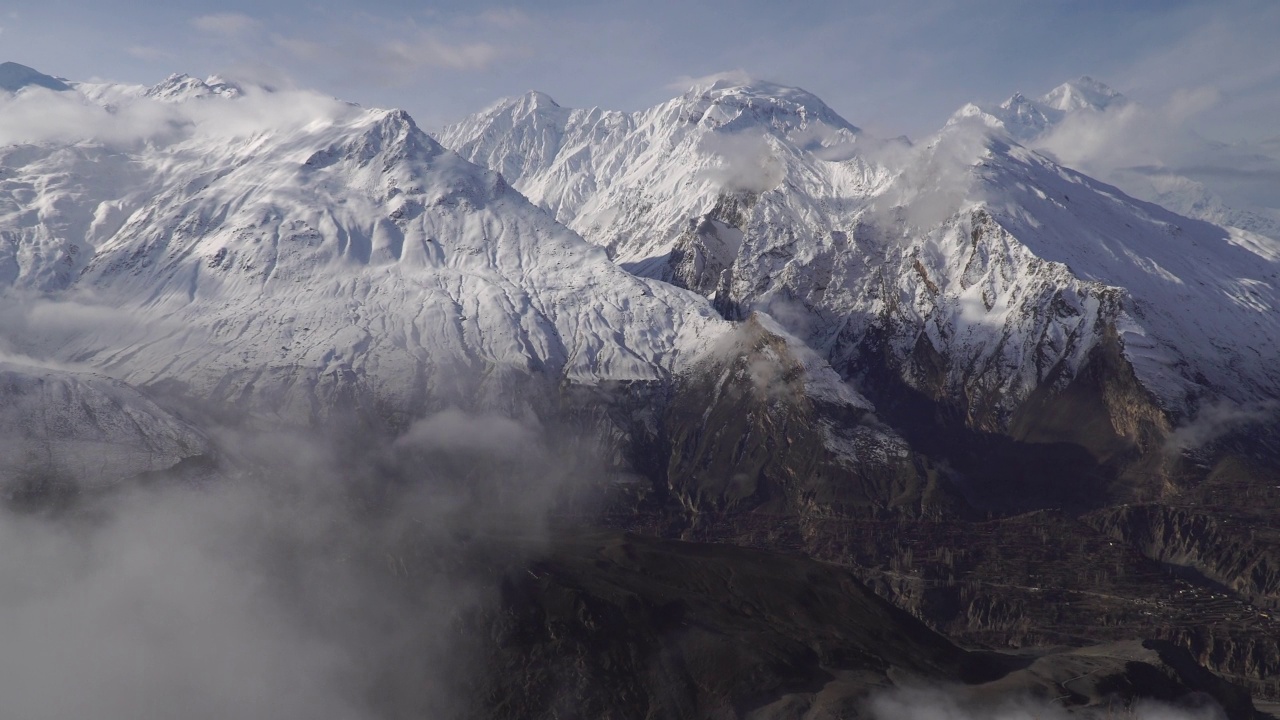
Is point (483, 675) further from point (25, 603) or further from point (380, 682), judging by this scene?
point (25, 603)

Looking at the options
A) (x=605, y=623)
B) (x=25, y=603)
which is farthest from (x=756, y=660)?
(x=25, y=603)

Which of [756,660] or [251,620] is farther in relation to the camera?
[251,620]

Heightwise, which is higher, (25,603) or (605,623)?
(605,623)

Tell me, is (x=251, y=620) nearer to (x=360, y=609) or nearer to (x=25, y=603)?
(x=360, y=609)

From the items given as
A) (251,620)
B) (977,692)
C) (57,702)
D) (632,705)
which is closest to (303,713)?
(251,620)

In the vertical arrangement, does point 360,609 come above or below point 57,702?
above

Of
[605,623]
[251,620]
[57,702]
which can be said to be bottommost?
[57,702]

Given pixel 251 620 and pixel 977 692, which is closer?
pixel 977 692

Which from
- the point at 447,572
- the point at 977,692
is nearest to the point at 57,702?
the point at 447,572
